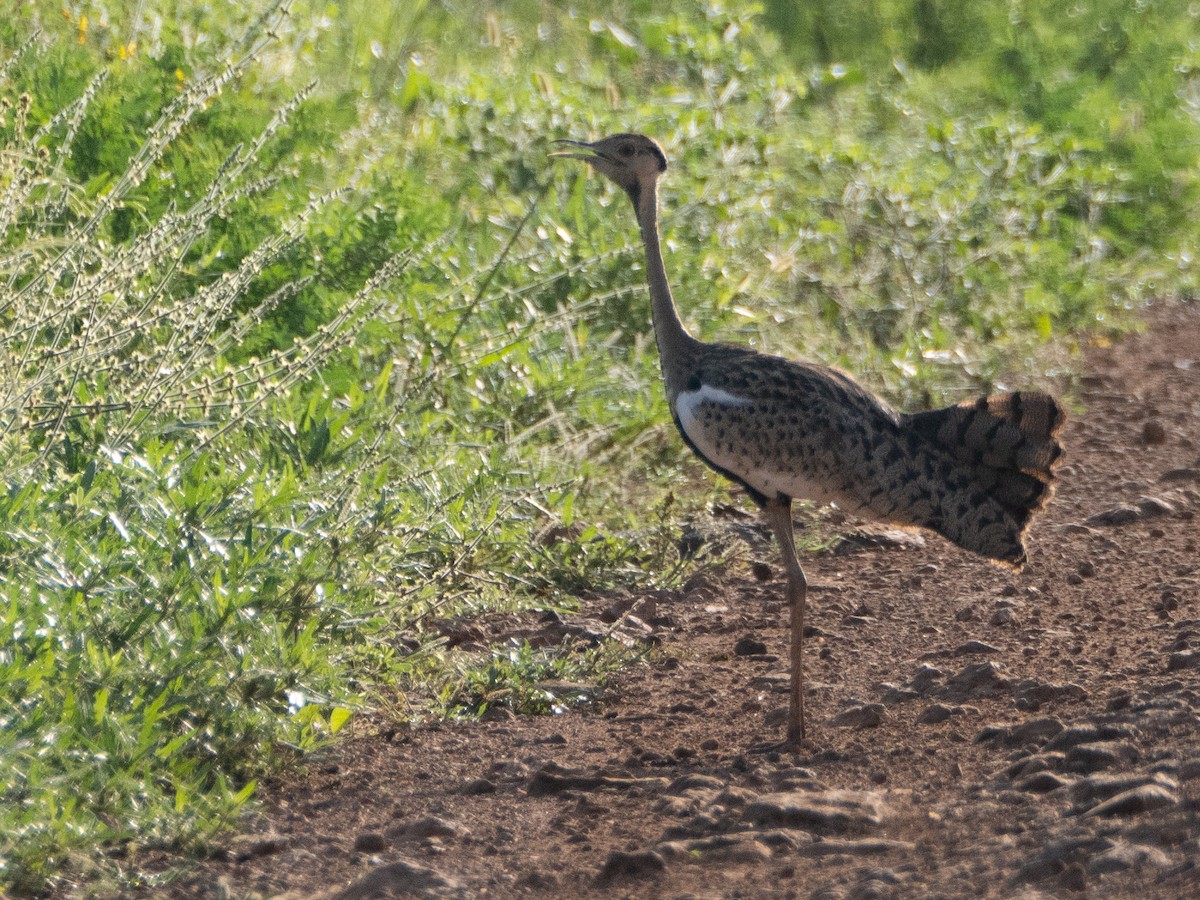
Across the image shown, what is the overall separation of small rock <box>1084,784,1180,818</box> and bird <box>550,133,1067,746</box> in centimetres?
127

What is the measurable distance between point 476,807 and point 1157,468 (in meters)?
3.82

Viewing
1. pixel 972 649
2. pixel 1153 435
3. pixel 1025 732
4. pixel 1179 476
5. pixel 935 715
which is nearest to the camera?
pixel 1025 732

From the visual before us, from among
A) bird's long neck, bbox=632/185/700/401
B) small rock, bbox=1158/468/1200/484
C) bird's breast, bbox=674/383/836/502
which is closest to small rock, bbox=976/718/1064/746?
bird's breast, bbox=674/383/836/502

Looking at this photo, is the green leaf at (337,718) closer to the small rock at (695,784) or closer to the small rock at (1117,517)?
the small rock at (695,784)

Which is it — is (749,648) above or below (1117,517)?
below

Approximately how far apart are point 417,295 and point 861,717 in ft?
8.35

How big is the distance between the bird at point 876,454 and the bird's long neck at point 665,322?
7.0 inches

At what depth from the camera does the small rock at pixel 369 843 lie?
11.0 ft

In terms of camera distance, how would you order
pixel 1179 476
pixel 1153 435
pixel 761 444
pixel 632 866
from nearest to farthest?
pixel 632 866, pixel 761 444, pixel 1179 476, pixel 1153 435

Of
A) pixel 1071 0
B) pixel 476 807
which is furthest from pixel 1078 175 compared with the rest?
pixel 476 807

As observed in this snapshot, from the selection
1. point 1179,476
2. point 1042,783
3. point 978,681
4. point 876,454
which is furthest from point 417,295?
point 1042,783

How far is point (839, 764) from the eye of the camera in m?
3.87

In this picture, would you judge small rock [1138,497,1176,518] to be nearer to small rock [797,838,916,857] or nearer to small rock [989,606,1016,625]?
small rock [989,606,1016,625]

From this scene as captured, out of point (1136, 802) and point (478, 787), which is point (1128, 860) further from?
point (478, 787)
